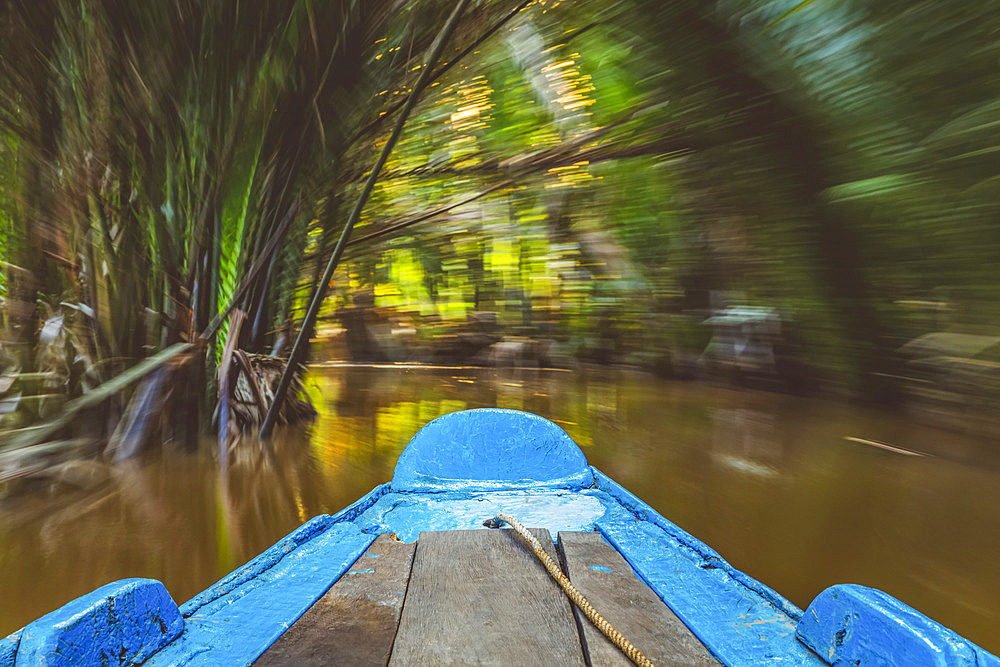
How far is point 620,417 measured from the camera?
3.83 meters

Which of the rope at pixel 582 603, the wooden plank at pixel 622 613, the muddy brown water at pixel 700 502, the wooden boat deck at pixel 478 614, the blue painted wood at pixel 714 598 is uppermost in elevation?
the rope at pixel 582 603

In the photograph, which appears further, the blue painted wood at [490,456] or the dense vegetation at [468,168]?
the dense vegetation at [468,168]

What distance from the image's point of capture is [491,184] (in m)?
4.13

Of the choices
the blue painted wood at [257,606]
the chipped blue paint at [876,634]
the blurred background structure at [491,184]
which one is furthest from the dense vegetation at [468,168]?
the chipped blue paint at [876,634]

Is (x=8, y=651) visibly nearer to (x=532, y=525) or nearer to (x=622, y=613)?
(x=622, y=613)

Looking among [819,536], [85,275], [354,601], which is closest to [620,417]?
[819,536]

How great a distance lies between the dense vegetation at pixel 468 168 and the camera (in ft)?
6.82

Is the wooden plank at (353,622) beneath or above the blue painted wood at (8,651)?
beneath

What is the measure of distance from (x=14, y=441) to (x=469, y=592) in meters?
2.29

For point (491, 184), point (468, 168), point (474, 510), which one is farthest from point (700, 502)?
point (468, 168)

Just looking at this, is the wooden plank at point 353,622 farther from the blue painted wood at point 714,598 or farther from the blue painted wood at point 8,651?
the blue painted wood at point 714,598

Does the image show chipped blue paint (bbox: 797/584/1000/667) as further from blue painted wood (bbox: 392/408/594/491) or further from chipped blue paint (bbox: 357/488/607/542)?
blue painted wood (bbox: 392/408/594/491)

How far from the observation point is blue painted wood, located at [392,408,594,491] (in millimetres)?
1039

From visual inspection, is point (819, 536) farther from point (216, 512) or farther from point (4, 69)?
point (4, 69)
